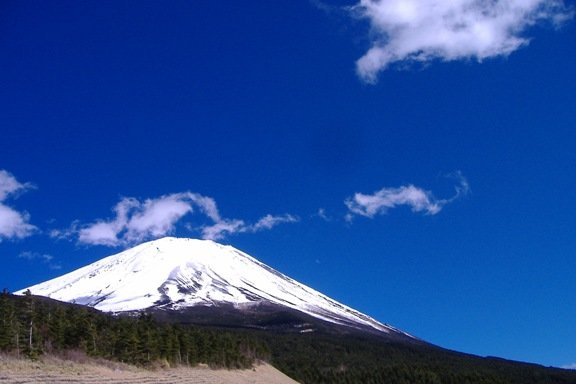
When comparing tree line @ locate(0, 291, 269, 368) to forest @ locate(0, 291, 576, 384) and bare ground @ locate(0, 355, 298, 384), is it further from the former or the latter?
bare ground @ locate(0, 355, 298, 384)

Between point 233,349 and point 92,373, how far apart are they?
161ft

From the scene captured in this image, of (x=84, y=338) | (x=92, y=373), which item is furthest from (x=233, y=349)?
(x=92, y=373)

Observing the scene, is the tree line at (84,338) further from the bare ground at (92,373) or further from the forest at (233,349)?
the bare ground at (92,373)

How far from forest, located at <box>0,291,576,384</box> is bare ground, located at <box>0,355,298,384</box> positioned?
7.29 ft

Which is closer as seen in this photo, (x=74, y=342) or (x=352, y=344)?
(x=74, y=342)

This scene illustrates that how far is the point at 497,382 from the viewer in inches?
5212

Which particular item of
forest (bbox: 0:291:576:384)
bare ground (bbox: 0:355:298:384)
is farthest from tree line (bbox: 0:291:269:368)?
bare ground (bbox: 0:355:298:384)

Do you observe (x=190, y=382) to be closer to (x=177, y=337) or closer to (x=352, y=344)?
(x=177, y=337)

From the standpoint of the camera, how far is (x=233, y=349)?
3666 inches

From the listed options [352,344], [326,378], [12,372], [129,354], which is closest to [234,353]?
[129,354]

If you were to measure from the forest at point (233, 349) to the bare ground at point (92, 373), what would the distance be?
87.5 inches

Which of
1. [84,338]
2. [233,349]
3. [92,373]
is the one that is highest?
[84,338]

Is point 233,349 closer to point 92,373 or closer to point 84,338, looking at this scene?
point 84,338

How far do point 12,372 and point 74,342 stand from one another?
25.3m
